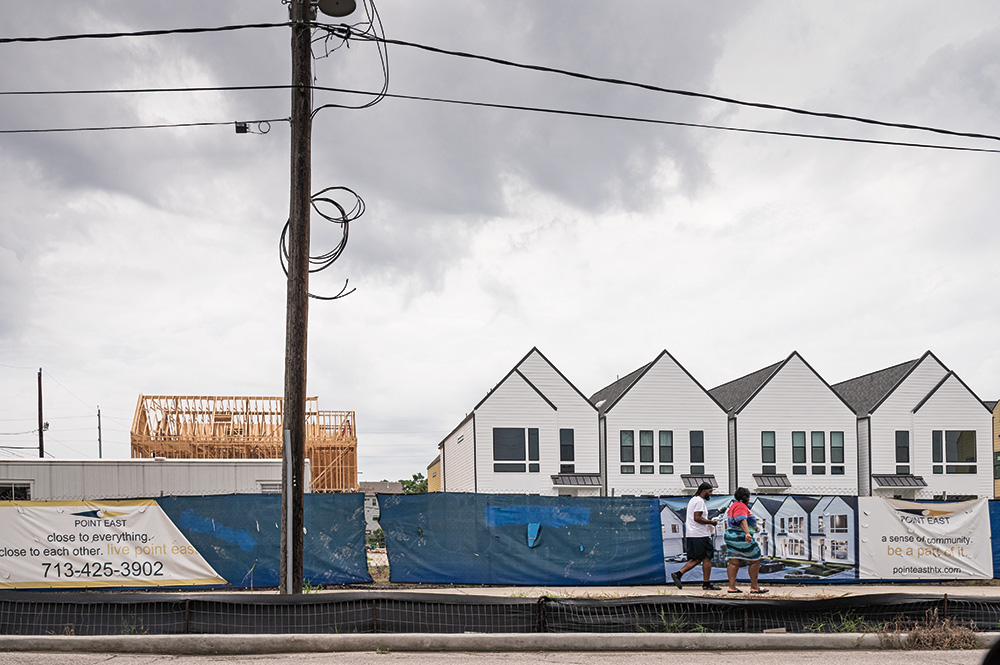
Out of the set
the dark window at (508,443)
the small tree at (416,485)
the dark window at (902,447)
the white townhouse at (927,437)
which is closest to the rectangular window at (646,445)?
the dark window at (508,443)

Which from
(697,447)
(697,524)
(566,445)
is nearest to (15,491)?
(697,524)

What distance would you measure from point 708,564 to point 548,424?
31261 mm

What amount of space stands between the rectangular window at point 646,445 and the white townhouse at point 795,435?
4.29 meters

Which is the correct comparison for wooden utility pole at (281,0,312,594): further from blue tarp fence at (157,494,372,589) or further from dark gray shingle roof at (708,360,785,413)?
dark gray shingle roof at (708,360,785,413)

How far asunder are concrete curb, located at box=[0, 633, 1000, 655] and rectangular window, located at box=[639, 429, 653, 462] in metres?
37.2

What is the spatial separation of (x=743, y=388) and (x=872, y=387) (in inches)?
287

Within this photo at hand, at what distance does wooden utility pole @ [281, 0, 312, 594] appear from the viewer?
38.3 feet

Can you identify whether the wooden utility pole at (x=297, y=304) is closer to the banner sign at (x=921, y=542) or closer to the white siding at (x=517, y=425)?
the banner sign at (x=921, y=542)

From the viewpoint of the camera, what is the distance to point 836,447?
48344mm

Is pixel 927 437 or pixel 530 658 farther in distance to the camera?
pixel 927 437

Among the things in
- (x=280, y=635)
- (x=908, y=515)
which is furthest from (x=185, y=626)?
(x=908, y=515)

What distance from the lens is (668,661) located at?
9266mm

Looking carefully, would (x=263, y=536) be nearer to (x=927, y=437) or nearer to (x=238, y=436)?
(x=238, y=436)

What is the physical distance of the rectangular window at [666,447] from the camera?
47.2 m
